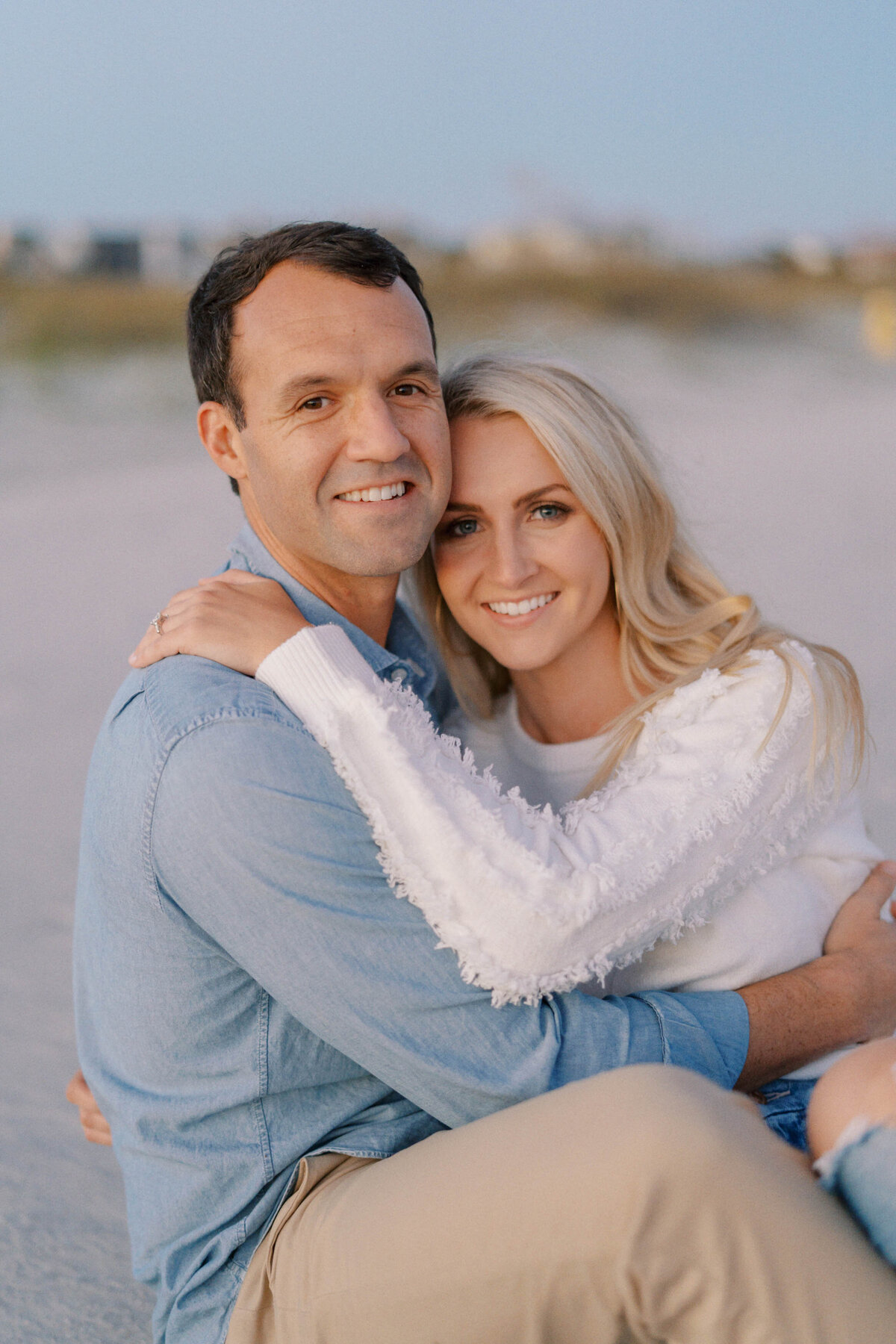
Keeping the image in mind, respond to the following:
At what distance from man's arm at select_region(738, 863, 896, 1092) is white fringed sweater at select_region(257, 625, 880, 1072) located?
0.05 metres

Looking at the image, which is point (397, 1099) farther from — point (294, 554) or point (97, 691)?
point (97, 691)

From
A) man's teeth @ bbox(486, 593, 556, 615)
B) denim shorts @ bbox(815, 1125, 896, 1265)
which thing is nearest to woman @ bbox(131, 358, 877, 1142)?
man's teeth @ bbox(486, 593, 556, 615)

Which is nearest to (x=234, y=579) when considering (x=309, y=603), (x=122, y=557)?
(x=309, y=603)

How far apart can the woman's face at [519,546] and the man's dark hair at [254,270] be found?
0.36 metres

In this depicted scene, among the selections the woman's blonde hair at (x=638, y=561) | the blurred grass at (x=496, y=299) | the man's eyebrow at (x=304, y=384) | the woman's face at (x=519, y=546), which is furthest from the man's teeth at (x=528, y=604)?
the blurred grass at (x=496, y=299)

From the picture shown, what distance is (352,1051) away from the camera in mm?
1726

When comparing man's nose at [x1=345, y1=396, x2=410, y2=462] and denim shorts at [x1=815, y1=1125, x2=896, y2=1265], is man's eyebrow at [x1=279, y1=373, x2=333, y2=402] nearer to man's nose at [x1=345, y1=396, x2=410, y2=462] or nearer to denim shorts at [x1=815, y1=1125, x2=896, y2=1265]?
man's nose at [x1=345, y1=396, x2=410, y2=462]

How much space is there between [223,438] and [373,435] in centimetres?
34

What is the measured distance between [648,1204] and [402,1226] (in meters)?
0.33

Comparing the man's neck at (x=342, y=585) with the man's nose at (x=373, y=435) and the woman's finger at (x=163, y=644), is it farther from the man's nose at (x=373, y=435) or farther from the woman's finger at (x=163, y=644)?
the woman's finger at (x=163, y=644)

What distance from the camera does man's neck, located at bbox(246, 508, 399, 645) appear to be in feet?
7.38

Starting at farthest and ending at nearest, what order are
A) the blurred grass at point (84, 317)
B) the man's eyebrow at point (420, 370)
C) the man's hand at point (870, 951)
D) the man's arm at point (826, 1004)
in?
1. the blurred grass at point (84, 317)
2. the man's eyebrow at point (420, 370)
3. the man's hand at point (870, 951)
4. the man's arm at point (826, 1004)

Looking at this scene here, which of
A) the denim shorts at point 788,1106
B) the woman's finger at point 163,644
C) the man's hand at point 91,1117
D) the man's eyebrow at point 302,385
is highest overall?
the man's eyebrow at point 302,385

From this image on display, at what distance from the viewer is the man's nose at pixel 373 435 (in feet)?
7.02
